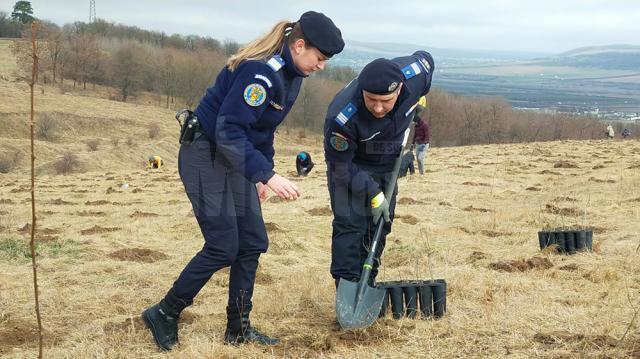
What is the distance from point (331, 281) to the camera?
5.50 meters

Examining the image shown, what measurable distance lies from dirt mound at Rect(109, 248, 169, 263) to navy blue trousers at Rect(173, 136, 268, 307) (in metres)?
3.20

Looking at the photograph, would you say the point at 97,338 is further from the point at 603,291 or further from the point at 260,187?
the point at 603,291

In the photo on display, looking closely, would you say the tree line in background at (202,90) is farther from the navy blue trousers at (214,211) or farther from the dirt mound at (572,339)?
the dirt mound at (572,339)

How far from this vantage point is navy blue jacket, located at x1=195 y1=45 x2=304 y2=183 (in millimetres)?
3463

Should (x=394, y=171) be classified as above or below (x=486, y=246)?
above

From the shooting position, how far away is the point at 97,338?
13.2 feet

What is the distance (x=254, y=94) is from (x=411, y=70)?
1546 millimetres

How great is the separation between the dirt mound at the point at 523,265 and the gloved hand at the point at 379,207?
193 centimetres

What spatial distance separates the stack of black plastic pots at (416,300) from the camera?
427cm

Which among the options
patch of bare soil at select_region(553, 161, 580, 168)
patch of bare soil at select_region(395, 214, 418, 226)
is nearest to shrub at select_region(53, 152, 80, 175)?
patch of bare soil at select_region(553, 161, 580, 168)

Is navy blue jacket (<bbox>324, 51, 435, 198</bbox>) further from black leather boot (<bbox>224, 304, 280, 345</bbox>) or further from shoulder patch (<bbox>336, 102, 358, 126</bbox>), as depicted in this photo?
black leather boot (<bbox>224, 304, 280, 345</bbox>)

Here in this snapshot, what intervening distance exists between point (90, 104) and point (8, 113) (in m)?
12.7

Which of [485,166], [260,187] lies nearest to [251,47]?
[260,187]

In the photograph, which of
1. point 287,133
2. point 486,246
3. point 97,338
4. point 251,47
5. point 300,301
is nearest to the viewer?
point 251,47
